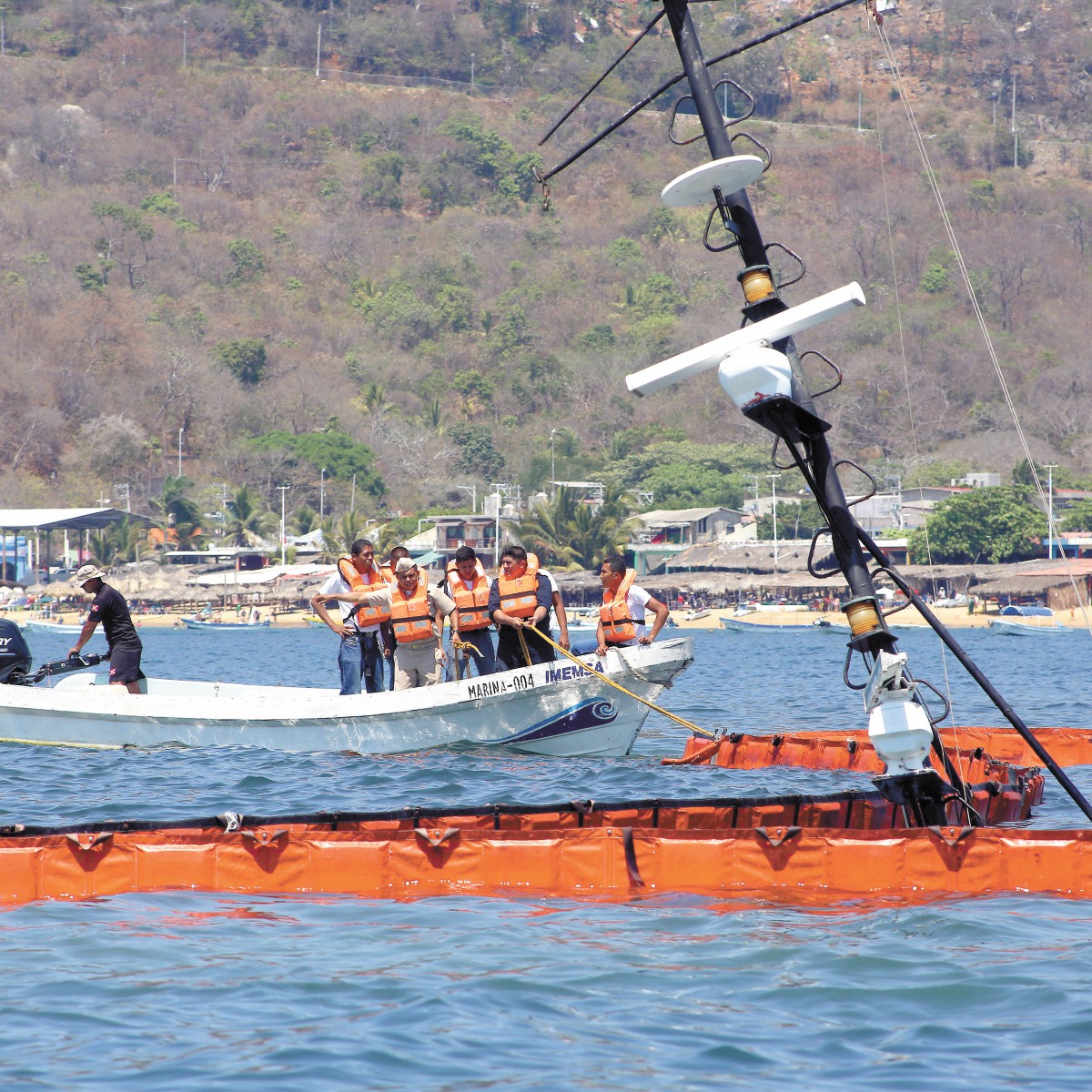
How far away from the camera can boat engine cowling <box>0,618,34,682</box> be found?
18.2 meters

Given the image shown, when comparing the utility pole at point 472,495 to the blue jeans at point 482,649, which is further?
the utility pole at point 472,495

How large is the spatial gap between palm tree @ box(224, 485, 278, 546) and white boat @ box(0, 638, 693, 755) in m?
94.4

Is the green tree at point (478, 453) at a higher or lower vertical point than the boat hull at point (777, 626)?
higher

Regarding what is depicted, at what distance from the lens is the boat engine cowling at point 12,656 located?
1816cm

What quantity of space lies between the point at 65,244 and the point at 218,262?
17562 millimetres

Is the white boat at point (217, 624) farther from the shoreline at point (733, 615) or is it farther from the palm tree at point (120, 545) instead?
the palm tree at point (120, 545)

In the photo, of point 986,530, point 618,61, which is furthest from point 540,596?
point 986,530

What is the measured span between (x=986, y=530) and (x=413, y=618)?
8040cm

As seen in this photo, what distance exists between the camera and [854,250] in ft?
597

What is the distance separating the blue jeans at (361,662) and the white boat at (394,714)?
0.34m

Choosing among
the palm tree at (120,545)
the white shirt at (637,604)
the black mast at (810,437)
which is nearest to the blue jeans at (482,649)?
the white shirt at (637,604)

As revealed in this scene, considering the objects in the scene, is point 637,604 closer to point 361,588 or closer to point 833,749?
point 833,749

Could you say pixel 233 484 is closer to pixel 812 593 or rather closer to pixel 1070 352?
pixel 812 593

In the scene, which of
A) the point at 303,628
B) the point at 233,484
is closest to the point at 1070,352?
the point at 233,484
